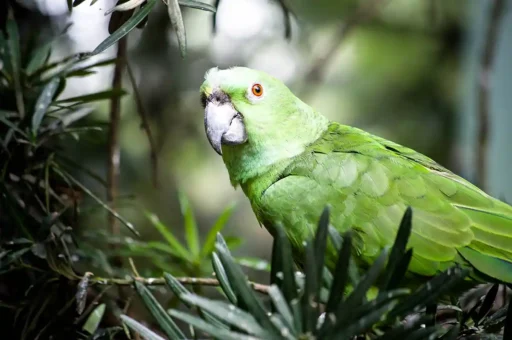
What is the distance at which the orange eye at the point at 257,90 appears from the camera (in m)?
1.13

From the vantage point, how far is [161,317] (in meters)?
0.61

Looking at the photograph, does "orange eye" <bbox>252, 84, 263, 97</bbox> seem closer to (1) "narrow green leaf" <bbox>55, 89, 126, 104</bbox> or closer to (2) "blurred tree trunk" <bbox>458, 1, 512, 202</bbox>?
(1) "narrow green leaf" <bbox>55, 89, 126, 104</bbox>

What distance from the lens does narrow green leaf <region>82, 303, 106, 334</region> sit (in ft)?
3.19

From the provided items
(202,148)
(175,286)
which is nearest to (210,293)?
(202,148)

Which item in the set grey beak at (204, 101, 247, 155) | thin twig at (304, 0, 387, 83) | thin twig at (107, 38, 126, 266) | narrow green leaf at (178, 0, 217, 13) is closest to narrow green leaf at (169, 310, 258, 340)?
narrow green leaf at (178, 0, 217, 13)

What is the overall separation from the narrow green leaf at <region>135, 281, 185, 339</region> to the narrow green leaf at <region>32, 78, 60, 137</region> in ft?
1.89

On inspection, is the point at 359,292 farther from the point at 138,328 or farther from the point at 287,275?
the point at 138,328

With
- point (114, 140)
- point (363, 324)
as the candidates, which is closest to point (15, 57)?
point (114, 140)

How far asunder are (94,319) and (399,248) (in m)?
0.71

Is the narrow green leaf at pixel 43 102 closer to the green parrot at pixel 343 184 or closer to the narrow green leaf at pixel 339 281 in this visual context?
the green parrot at pixel 343 184

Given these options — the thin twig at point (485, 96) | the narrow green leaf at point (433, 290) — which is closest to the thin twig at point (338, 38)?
Answer: the thin twig at point (485, 96)

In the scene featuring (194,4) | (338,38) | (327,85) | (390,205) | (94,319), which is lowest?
(94,319)

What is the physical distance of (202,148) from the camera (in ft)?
8.88

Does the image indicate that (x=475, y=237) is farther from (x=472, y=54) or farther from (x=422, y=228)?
(x=472, y=54)
